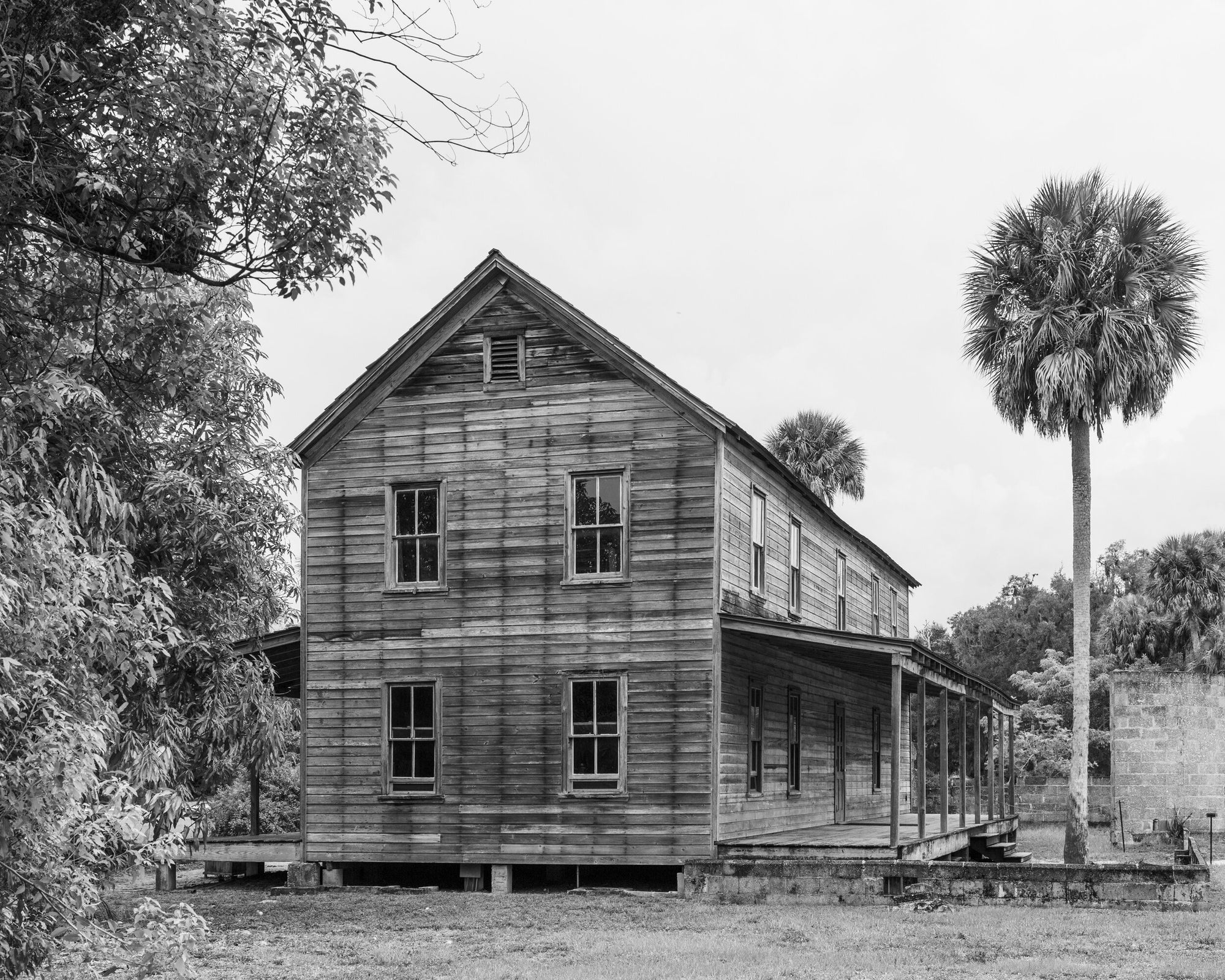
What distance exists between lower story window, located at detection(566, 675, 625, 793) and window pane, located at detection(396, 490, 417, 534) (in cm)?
367

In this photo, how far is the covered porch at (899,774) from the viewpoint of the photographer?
67.5 feet

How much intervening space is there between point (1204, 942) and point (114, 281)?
42.8 feet

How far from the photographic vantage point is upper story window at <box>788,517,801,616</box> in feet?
88.5

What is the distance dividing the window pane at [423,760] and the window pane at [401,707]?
389mm

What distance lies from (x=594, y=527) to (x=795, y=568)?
6.34 metres

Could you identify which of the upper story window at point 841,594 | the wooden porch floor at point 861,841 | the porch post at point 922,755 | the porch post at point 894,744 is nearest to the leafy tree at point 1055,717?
the upper story window at point 841,594

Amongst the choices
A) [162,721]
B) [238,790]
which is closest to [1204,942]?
[162,721]

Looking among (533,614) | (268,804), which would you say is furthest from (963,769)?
(268,804)

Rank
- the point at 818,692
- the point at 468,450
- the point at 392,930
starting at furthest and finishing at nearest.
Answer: the point at 818,692, the point at 468,450, the point at 392,930

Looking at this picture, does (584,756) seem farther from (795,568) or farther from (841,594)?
(841,594)

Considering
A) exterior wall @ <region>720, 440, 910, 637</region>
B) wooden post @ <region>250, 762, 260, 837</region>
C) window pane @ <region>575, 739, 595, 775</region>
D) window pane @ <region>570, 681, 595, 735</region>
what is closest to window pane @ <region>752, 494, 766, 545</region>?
exterior wall @ <region>720, 440, 910, 637</region>

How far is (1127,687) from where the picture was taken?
35.5 meters

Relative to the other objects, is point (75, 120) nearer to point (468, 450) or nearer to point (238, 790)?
point (468, 450)

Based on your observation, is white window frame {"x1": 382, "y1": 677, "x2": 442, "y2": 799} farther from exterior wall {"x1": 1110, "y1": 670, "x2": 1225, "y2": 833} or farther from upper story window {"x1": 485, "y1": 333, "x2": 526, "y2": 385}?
exterior wall {"x1": 1110, "y1": 670, "x2": 1225, "y2": 833}
